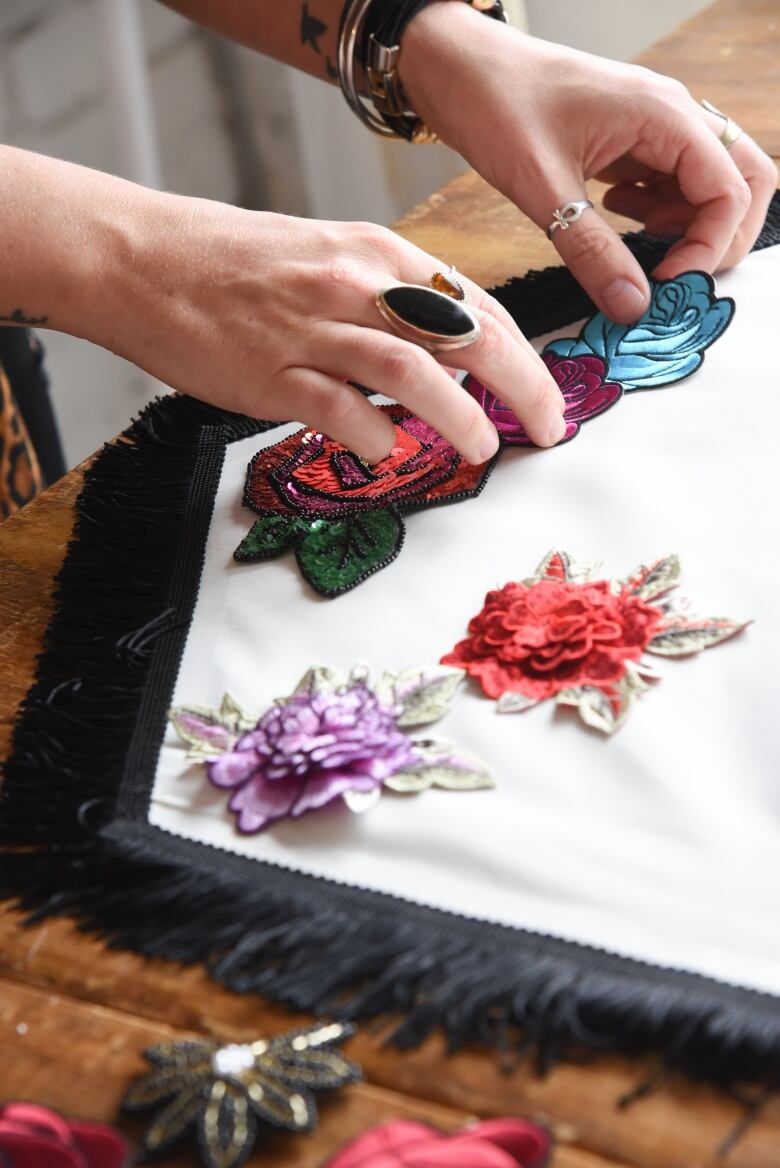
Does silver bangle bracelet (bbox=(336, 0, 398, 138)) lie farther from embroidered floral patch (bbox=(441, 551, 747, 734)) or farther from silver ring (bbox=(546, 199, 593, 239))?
embroidered floral patch (bbox=(441, 551, 747, 734))

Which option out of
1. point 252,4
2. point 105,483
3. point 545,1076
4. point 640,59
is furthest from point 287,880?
point 640,59

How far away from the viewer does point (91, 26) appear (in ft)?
6.15

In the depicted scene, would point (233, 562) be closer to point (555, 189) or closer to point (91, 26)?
point (555, 189)

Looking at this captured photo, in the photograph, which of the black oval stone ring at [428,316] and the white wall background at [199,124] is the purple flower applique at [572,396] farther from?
the white wall background at [199,124]

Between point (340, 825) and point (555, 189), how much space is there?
532 mm

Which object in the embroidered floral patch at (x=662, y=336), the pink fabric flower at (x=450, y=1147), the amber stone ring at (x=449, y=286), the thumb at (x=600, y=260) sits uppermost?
the amber stone ring at (x=449, y=286)

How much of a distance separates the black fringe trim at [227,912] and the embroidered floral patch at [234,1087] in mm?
25

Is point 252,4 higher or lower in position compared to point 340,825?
higher

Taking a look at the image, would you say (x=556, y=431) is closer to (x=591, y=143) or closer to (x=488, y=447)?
(x=488, y=447)

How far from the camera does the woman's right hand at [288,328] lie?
691 millimetres

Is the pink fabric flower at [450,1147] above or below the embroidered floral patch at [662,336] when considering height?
below

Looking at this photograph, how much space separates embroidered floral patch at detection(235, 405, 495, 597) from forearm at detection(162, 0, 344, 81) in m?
0.40

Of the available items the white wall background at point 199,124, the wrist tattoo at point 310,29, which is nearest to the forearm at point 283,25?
the wrist tattoo at point 310,29

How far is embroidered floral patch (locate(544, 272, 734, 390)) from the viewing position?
2.56ft
